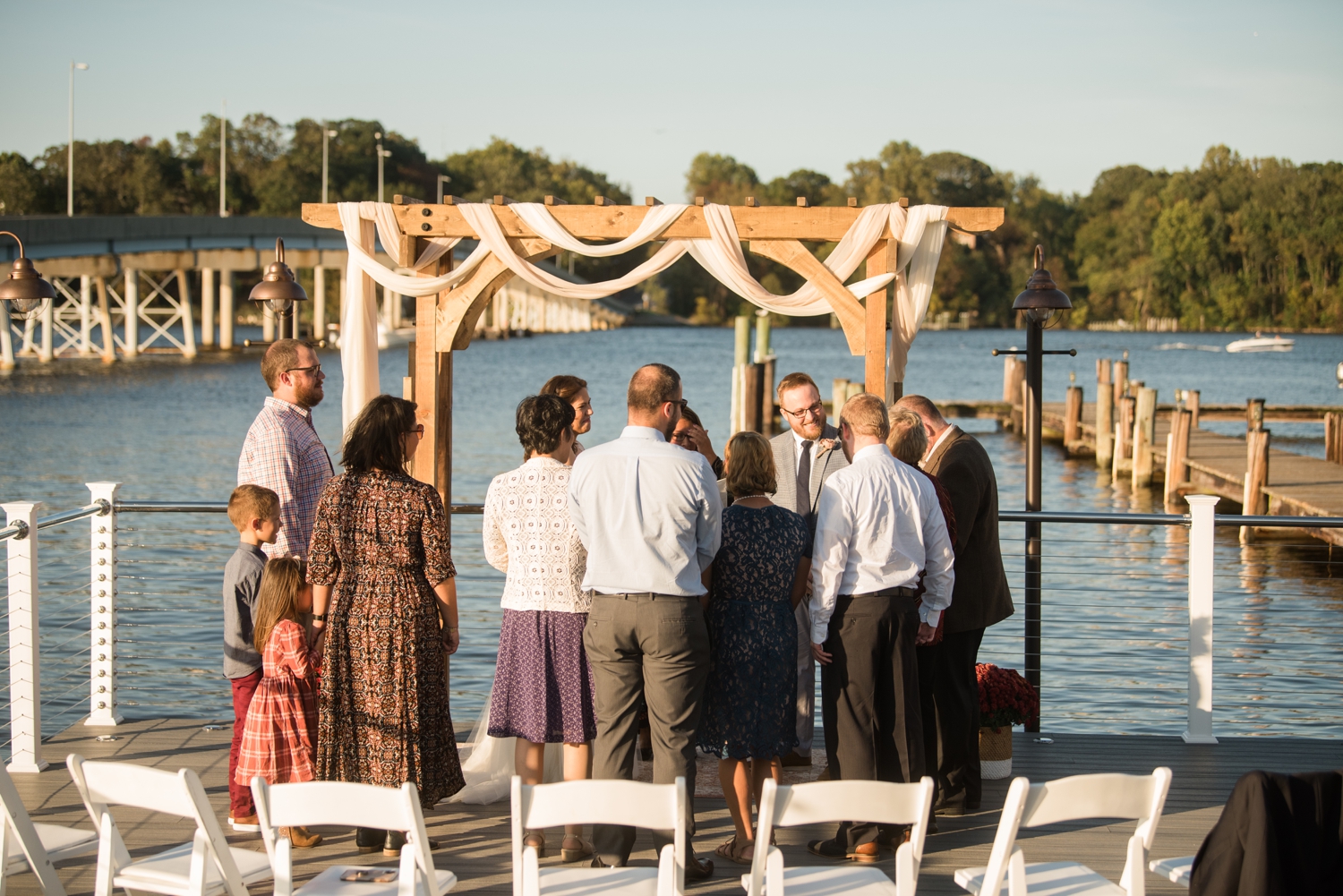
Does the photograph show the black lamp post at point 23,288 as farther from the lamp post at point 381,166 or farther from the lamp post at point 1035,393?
the lamp post at point 381,166

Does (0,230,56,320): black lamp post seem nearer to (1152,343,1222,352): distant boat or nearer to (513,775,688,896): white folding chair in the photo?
(513,775,688,896): white folding chair

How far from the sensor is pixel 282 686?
458 cm

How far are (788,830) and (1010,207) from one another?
10339cm

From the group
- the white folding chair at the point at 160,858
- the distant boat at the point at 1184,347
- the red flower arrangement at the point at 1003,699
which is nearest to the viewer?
the white folding chair at the point at 160,858

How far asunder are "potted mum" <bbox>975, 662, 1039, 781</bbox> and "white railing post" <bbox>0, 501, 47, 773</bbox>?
4.15 metres

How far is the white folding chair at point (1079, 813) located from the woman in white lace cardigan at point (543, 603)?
5.33 ft

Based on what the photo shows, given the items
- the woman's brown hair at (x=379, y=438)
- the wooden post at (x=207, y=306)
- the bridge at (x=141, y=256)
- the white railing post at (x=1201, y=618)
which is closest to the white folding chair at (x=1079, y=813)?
the woman's brown hair at (x=379, y=438)

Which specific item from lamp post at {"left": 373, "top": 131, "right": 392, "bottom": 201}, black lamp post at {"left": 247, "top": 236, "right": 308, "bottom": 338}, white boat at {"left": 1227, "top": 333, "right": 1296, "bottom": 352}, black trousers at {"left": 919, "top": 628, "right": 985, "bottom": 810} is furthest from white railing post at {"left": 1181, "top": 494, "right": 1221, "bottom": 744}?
lamp post at {"left": 373, "top": 131, "right": 392, "bottom": 201}

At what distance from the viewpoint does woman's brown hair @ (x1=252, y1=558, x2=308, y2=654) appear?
4.55m

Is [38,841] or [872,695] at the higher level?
[872,695]

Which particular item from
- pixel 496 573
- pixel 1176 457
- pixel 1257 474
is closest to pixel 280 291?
pixel 496 573

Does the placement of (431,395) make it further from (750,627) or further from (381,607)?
(750,627)

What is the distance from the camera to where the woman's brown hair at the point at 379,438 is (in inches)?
171

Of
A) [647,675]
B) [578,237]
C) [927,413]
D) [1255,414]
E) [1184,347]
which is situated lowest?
[647,675]
